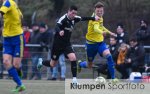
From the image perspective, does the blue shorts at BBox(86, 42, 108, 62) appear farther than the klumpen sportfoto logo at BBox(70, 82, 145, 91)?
Yes

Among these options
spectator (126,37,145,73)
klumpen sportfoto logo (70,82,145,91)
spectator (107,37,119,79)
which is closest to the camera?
klumpen sportfoto logo (70,82,145,91)

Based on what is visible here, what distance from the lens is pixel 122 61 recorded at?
2114 centimetres

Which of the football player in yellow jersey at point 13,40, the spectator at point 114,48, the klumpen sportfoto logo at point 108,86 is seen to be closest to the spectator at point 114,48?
the spectator at point 114,48

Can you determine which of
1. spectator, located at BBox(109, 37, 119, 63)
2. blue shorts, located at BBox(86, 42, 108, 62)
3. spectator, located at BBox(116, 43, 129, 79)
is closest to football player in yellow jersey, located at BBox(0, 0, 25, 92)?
blue shorts, located at BBox(86, 42, 108, 62)

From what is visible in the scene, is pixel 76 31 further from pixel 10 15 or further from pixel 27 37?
pixel 10 15

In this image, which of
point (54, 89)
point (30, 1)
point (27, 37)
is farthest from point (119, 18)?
point (54, 89)

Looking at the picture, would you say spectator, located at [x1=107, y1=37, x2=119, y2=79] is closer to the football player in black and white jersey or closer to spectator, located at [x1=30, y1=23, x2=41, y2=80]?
spectator, located at [x1=30, y1=23, x2=41, y2=80]

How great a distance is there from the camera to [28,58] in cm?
2205

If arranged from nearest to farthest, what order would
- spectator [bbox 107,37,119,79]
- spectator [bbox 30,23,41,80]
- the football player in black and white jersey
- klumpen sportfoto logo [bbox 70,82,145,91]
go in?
klumpen sportfoto logo [bbox 70,82,145,91] → the football player in black and white jersey → spectator [bbox 107,37,119,79] → spectator [bbox 30,23,41,80]

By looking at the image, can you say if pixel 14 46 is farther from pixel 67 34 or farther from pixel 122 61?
pixel 122 61

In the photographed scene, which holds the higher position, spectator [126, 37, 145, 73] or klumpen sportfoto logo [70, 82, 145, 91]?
spectator [126, 37, 145, 73]

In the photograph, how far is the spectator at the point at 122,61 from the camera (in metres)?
21.0

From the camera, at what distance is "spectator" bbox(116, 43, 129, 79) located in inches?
825

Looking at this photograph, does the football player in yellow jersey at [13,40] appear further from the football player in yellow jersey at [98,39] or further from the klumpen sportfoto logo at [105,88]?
the football player in yellow jersey at [98,39]
